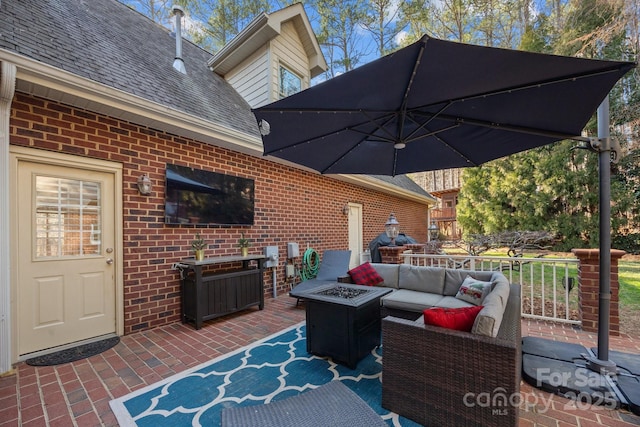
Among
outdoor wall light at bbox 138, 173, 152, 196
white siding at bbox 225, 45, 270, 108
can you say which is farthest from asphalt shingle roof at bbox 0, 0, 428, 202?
outdoor wall light at bbox 138, 173, 152, 196

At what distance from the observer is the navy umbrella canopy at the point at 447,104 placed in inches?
66.2

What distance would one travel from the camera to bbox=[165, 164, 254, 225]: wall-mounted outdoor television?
152 inches

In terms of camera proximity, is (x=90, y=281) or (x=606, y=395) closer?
(x=606, y=395)

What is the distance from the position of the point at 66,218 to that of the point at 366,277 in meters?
3.86

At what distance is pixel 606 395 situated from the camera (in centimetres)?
210

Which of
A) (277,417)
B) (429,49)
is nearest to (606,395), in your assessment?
(277,417)

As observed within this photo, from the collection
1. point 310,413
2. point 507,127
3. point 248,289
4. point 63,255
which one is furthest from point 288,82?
point 310,413

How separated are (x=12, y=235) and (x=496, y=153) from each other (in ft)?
17.2

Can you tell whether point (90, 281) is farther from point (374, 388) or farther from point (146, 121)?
point (374, 388)

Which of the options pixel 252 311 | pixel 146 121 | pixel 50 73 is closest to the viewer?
pixel 50 73

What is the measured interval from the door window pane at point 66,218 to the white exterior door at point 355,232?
5753mm

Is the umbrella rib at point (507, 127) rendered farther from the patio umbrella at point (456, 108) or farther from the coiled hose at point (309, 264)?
the coiled hose at point (309, 264)

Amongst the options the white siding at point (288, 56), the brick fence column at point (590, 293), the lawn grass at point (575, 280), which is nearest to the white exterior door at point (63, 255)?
the white siding at point (288, 56)

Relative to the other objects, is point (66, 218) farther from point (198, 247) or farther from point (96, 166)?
point (198, 247)
